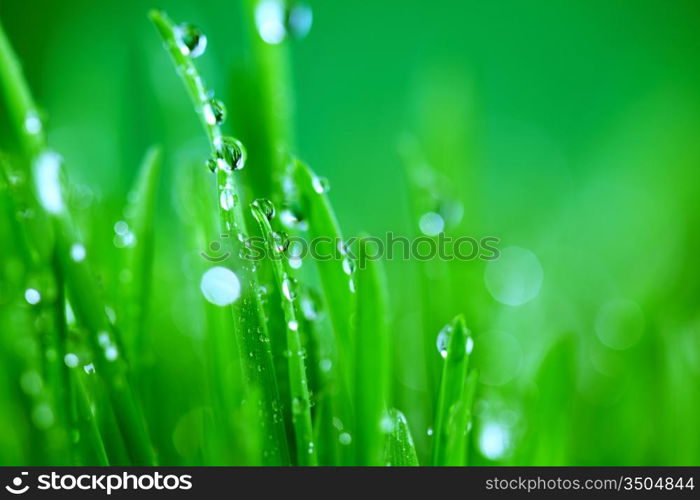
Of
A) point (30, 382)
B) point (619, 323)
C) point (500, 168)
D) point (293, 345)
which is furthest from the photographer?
point (500, 168)

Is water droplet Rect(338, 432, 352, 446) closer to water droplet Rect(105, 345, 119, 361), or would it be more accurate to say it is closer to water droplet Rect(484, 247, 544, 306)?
water droplet Rect(105, 345, 119, 361)

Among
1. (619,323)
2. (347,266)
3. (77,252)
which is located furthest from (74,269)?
(619,323)

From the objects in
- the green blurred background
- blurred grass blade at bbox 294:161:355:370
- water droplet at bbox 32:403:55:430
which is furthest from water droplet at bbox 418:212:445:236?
water droplet at bbox 32:403:55:430

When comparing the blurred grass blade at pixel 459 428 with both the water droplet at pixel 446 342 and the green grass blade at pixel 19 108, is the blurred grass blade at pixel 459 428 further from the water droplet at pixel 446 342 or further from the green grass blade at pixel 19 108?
A: the green grass blade at pixel 19 108

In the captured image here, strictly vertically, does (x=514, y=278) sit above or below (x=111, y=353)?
above

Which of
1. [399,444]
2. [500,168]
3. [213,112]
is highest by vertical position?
[500,168]

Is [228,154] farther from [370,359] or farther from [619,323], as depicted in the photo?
[619,323]
